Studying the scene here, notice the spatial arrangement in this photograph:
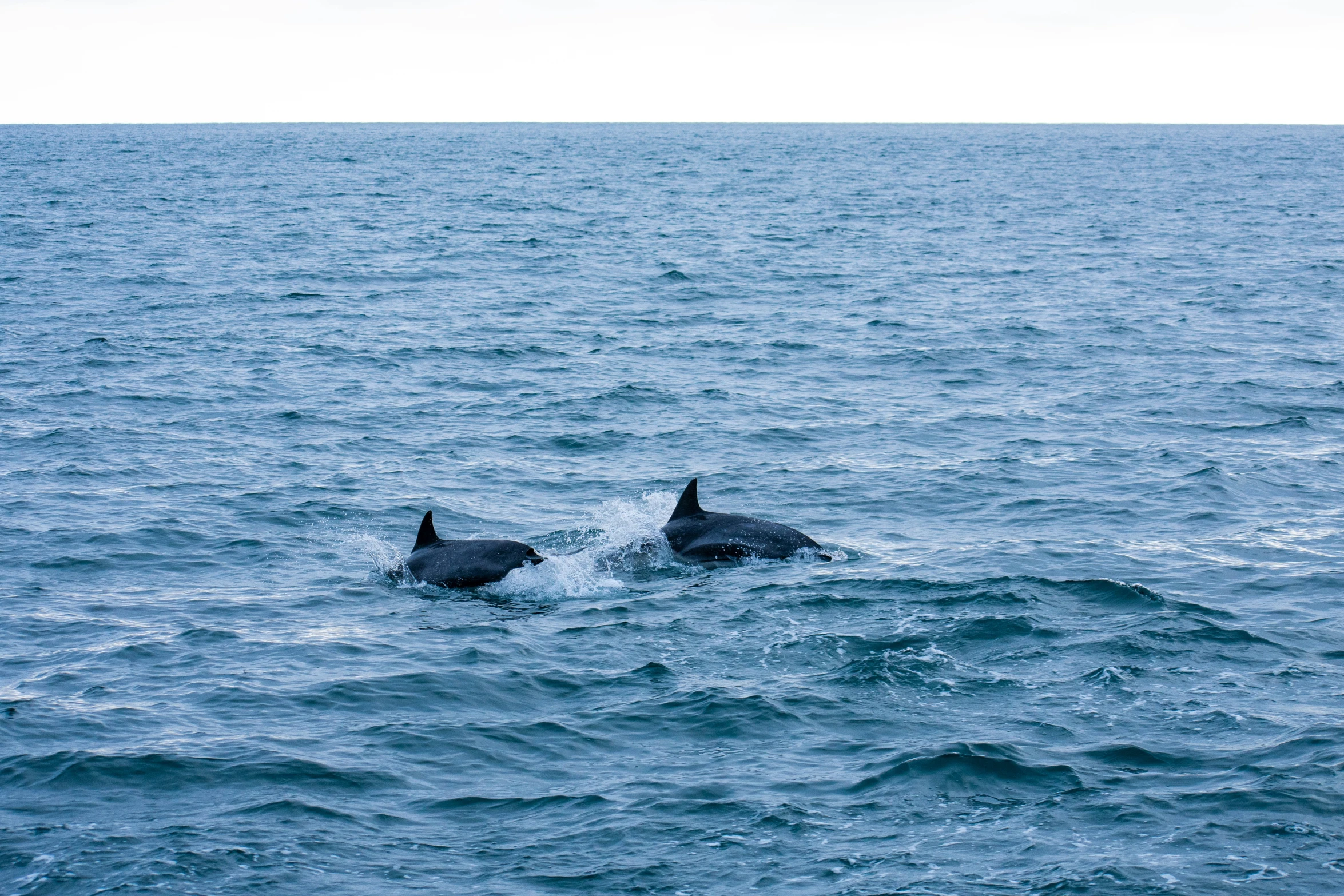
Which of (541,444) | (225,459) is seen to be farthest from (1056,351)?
(225,459)

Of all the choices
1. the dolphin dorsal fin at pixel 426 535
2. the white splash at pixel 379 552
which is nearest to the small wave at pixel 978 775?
the dolphin dorsal fin at pixel 426 535

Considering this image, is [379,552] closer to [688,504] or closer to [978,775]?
[688,504]

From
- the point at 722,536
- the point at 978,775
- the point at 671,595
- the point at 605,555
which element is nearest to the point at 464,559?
the point at 605,555

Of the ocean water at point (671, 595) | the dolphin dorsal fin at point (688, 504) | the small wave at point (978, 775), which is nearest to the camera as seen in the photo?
the ocean water at point (671, 595)

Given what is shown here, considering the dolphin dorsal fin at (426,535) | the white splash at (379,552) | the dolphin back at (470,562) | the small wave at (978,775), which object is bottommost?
the small wave at (978,775)

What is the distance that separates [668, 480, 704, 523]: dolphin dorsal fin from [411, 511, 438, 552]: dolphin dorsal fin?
374cm

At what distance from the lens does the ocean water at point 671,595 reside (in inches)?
454

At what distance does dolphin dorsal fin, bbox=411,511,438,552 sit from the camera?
18.9 meters

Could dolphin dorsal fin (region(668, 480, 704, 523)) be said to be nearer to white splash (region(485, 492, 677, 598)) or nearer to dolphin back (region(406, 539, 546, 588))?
white splash (region(485, 492, 677, 598))

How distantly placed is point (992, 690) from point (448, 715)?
6.06 metres

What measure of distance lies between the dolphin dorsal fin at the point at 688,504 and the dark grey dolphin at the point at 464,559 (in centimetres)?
244

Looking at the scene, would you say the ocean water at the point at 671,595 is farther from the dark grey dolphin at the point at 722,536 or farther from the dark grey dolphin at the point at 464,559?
the dark grey dolphin at the point at 722,536

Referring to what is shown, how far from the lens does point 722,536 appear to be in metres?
19.9

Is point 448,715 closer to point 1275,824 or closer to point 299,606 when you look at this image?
point 299,606
